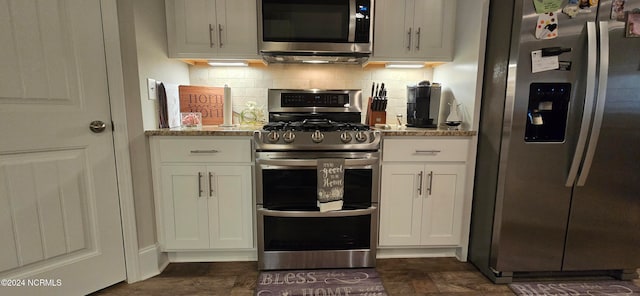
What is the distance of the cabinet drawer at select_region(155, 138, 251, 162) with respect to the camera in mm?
1751

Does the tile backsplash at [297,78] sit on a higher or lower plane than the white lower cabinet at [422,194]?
higher

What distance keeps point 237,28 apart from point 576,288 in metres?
2.68

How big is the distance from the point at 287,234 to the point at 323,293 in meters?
0.41

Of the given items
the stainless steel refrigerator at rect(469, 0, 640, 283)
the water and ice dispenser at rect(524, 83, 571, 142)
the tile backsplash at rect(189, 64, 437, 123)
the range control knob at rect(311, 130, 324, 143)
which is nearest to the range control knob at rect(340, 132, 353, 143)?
the range control knob at rect(311, 130, 324, 143)

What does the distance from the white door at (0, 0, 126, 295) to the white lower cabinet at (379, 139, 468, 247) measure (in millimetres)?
1656

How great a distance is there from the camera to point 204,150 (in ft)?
5.80

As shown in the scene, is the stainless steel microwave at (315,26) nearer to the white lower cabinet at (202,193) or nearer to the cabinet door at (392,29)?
the cabinet door at (392,29)

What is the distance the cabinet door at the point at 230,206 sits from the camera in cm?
181

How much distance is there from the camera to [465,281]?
178 centimetres

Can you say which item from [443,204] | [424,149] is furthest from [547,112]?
[443,204]

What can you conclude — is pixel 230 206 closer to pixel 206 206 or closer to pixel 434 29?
pixel 206 206

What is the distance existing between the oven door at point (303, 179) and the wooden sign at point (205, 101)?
2.48ft

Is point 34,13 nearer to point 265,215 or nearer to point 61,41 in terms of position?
point 61,41

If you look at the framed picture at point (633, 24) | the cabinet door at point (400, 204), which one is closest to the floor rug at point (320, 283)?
the cabinet door at point (400, 204)
